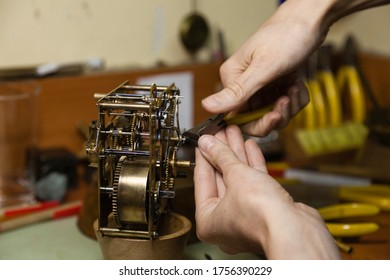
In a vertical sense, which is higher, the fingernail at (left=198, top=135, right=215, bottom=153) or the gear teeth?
the fingernail at (left=198, top=135, right=215, bottom=153)

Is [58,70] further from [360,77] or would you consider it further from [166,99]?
[360,77]

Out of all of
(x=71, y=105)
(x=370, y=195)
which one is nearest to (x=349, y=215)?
(x=370, y=195)

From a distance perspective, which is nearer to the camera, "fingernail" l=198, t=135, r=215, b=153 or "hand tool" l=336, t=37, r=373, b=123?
"fingernail" l=198, t=135, r=215, b=153

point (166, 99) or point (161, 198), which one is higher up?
point (166, 99)

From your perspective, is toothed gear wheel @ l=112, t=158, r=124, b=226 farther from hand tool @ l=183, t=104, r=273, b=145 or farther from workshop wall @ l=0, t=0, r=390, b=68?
workshop wall @ l=0, t=0, r=390, b=68

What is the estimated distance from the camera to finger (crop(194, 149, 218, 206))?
2.37 ft

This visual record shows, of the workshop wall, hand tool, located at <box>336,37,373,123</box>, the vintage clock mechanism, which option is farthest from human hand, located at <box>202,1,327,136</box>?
hand tool, located at <box>336,37,373,123</box>

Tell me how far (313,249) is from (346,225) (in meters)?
0.26

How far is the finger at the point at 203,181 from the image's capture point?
0.72 m

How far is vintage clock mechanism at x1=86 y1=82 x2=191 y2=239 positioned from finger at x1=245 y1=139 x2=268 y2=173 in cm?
9

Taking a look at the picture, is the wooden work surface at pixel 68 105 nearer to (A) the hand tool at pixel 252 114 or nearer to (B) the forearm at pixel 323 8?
(A) the hand tool at pixel 252 114

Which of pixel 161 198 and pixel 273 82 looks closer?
pixel 161 198

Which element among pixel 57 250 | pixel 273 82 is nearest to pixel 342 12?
pixel 273 82

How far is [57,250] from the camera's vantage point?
857 millimetres
